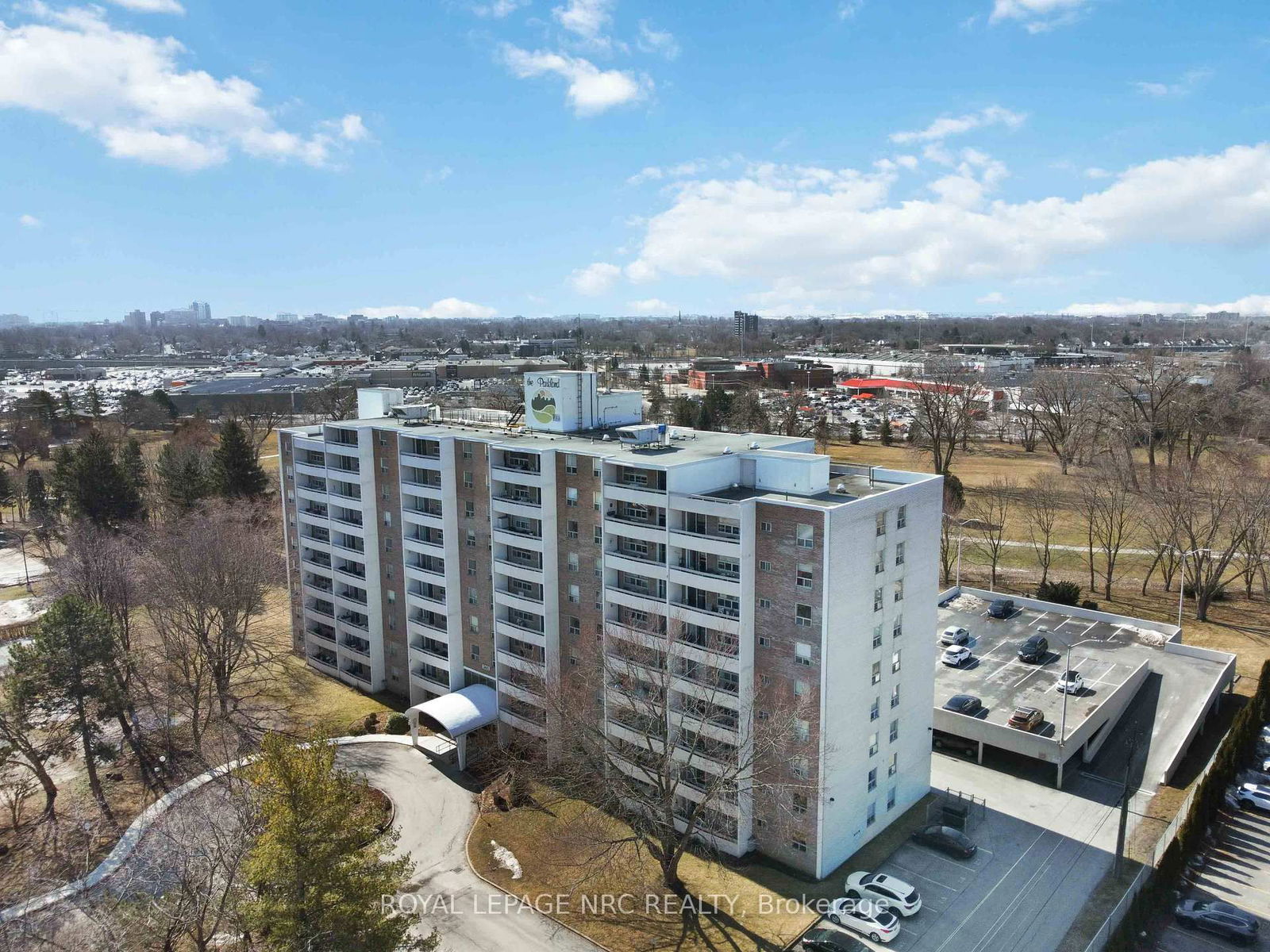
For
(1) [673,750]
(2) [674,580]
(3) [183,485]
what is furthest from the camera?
(3) [183,485]

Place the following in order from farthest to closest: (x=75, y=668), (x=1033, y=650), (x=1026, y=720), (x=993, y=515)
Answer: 1. (x=993, y=515)
2. (x=1033, y=650)
3. (x=1026, y=720)
4. (x=75, y=668)

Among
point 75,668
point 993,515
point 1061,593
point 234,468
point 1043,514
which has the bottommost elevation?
point 1061,593

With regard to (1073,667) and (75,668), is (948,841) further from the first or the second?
(75,668)

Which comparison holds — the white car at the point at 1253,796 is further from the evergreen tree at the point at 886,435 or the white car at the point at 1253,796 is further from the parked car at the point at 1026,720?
the evergreen tree at the point at 886,435

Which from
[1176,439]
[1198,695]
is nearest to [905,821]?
[1198,695]

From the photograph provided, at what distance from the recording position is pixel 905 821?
3766 cm

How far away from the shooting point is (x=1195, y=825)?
1407 inches

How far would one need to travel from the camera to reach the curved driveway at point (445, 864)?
31.2 metres

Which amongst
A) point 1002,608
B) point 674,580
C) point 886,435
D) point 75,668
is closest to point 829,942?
point 674,580

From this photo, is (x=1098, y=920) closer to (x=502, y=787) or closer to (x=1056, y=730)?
(x=1056, y=730)

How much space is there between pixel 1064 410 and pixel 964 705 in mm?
83581

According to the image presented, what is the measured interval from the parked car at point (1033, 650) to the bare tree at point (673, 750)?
24898 mm

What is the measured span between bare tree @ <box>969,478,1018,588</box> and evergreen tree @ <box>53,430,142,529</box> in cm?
7652

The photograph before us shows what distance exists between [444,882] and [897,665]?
20.7 m
